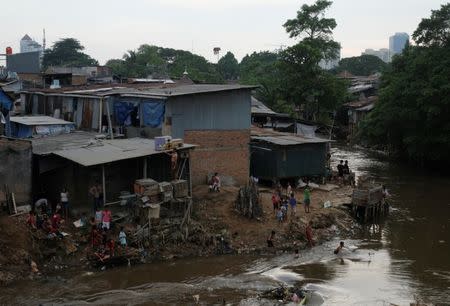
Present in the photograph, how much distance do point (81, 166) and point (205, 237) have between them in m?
5.44

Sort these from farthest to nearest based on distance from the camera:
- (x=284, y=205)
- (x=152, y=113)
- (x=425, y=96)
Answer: (x=425, y=96), (x=152, y=113), (x=284, y=205)

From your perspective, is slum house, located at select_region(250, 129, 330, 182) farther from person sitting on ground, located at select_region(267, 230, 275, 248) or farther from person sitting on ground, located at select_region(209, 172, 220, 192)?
person sitting on ground, located at select_region(267, 230, 275, 248)

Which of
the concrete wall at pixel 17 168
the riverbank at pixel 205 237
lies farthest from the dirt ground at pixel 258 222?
the concrete wall at pixel 17 168

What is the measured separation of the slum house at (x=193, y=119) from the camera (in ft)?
82.8

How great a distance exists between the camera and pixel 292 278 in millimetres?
19391

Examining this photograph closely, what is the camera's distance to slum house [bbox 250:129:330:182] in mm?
29578

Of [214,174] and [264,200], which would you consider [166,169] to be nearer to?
[214,174]

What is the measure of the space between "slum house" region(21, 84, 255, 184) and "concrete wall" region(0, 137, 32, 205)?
5.54 m

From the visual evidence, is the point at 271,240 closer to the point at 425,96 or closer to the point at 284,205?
the point at 284,205

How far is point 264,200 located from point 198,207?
3939 millimetres

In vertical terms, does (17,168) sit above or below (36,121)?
below

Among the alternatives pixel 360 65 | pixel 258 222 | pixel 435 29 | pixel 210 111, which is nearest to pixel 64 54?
pixel 360 65

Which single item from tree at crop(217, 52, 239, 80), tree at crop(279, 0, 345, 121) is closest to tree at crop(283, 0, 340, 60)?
tree at crop(279, 0, 345, 121)

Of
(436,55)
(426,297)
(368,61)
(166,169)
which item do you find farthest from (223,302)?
(368,61)
